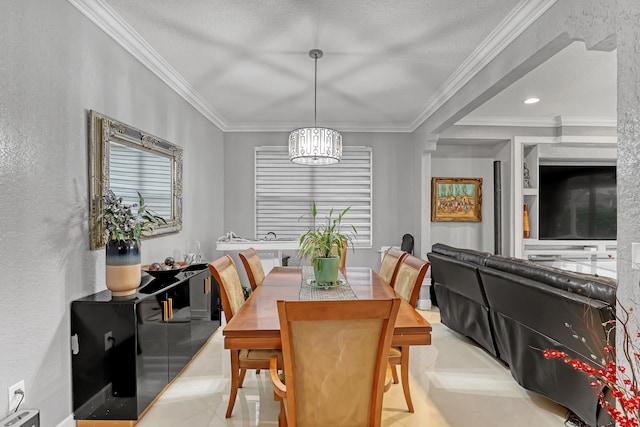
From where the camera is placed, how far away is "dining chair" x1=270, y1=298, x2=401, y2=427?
→ 4.58 feet

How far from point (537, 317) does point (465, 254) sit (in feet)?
3.37

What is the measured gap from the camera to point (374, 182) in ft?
18.2

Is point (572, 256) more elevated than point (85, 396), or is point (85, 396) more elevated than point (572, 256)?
point (572, 256)

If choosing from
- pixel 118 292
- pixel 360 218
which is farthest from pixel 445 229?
pixel 118 292

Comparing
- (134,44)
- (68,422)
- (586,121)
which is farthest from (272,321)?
(586,121)

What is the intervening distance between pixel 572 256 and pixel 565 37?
4034 mm

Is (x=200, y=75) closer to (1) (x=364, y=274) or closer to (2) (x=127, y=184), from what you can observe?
(2) (x=127, y=184)

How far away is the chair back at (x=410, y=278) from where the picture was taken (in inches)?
95.7

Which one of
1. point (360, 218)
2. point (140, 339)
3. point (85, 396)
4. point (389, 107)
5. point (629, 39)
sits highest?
point (389, 107)

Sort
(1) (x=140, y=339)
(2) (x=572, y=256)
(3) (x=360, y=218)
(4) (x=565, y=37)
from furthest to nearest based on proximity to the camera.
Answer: (3) (x=360, y=218) → (2) (x=572, y=256) → (1) (x=140, y=339) → (4) (x=565, y=37)

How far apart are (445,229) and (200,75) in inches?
159

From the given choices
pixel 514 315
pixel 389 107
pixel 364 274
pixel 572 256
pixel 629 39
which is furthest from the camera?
pixel 572 256

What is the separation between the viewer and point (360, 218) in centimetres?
555

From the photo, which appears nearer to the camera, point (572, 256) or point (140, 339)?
point (140, 339)
